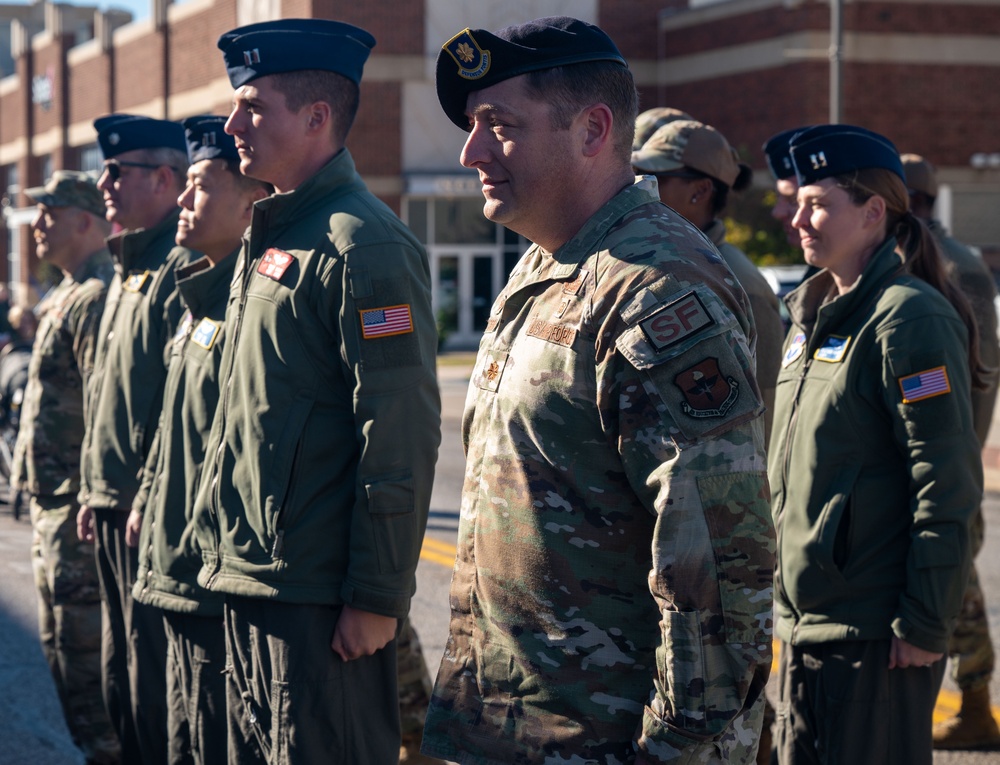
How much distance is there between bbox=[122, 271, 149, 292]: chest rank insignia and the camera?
475cm

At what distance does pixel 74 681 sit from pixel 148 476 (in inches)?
53.0

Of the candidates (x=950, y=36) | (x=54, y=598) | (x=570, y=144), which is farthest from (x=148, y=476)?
(x=950, y=36)

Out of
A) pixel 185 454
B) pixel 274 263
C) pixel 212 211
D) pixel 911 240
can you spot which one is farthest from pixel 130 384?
pixel 911 240

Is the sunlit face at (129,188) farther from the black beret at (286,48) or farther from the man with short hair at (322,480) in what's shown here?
the man with short hair at (322,480)

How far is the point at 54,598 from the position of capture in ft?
17.0

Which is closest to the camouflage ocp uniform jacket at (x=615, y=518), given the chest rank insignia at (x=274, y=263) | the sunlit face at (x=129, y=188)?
the chest rank insignia at (x=274, y=263)

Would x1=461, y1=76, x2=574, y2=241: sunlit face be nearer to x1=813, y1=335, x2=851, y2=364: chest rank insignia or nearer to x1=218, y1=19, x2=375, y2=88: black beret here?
x1=218, y1=19, x2=375, y2=88: black beret

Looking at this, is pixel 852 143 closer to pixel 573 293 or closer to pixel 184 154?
pixel 573 293

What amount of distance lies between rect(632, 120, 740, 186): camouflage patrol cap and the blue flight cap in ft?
4.48

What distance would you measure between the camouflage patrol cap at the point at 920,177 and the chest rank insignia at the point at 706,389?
369 centimetres

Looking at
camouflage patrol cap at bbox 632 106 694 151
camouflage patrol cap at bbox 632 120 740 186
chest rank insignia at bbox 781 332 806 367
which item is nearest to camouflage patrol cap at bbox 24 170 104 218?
camouflage patrol cap at bbox 632 106 694 151

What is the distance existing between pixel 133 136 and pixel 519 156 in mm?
3081

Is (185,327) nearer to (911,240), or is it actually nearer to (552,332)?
(552,332)

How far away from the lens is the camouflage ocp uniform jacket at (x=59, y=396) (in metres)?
5.31
